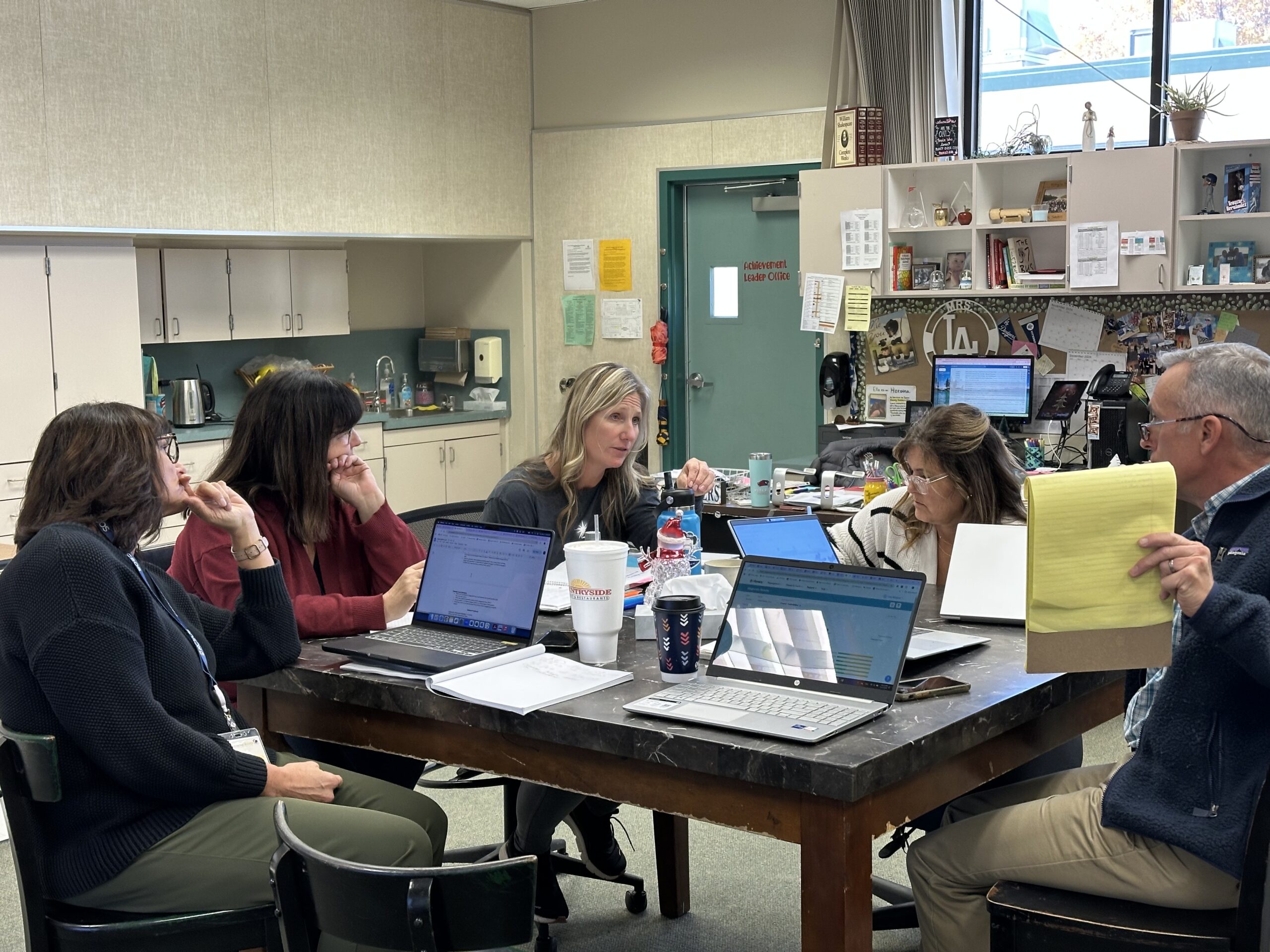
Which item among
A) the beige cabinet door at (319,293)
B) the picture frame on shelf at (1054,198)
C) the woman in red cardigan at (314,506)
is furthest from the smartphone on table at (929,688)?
the beige cabinet door at (319,293)

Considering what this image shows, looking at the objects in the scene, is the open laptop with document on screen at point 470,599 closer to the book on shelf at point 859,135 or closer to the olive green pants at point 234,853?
the olive green pants at point 234,853

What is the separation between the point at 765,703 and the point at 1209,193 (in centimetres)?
418

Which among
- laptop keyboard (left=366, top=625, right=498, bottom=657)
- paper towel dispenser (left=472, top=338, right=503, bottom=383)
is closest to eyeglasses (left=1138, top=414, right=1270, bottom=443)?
laptop keyboard (left=366, top=625, right=498, bottom=657)

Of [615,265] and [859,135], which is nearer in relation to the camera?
[859,135]

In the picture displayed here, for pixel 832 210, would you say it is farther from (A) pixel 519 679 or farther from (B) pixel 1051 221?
(A) pixel 519 679

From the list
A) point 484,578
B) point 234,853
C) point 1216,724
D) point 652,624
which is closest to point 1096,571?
point 1216,724

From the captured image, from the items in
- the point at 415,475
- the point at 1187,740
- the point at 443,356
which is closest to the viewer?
the point at 1187,740

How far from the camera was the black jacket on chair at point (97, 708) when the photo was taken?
1979 millimetres

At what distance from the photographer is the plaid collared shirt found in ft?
6.65

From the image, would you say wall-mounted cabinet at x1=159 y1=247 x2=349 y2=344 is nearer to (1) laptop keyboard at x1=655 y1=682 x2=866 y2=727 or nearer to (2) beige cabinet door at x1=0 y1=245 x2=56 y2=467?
(2) beige cabinet door at x1=0 y1=245 x2=56 y2=467

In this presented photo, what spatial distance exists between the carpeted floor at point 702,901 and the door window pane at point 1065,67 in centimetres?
347

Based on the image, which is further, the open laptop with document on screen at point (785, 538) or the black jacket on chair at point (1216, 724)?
the open laptop with document on screen at point (785, 538)

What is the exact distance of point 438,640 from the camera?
7.90 ft

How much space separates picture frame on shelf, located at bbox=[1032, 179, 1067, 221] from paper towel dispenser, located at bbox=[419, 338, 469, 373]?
310 centimetres
